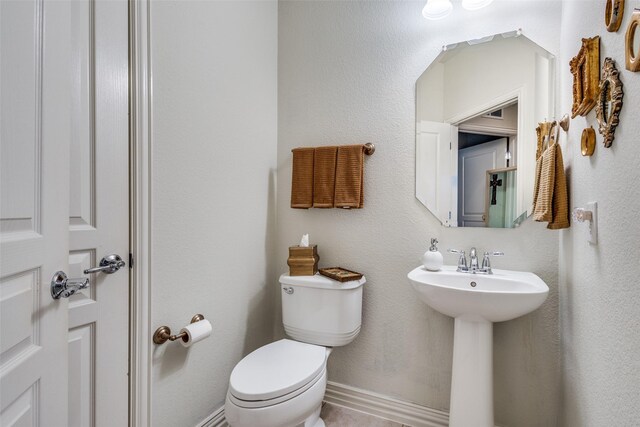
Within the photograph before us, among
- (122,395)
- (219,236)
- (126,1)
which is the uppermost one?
(126,1)

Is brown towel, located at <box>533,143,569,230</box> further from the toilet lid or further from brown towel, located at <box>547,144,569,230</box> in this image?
the toilet lid

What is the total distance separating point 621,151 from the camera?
2.37 ft

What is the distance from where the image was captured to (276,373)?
1233 mm

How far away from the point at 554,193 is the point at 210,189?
1482mm

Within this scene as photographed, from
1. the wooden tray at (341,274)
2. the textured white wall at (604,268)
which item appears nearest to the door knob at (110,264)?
the wooden tray at (341,274)

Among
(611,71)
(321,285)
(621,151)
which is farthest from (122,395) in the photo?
(611,71)

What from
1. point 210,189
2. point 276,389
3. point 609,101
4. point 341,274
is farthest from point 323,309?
point 609,101

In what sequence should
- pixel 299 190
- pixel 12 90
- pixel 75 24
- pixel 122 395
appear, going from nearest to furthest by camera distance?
pixel 12 90, pixel 75 24, pixel 122 395, pixel 299 190

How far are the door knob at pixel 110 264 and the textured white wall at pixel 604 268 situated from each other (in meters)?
1.41

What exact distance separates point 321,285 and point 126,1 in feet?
4.63

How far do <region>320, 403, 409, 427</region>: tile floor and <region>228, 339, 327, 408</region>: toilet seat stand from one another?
47 centimetres

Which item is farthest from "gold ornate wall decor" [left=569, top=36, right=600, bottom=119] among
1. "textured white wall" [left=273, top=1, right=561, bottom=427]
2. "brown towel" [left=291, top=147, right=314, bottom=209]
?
"brown towel" [left=291, top=147, right=314, bottom=209]

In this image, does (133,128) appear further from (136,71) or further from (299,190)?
(299,190)

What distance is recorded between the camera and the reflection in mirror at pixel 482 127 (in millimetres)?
1420
